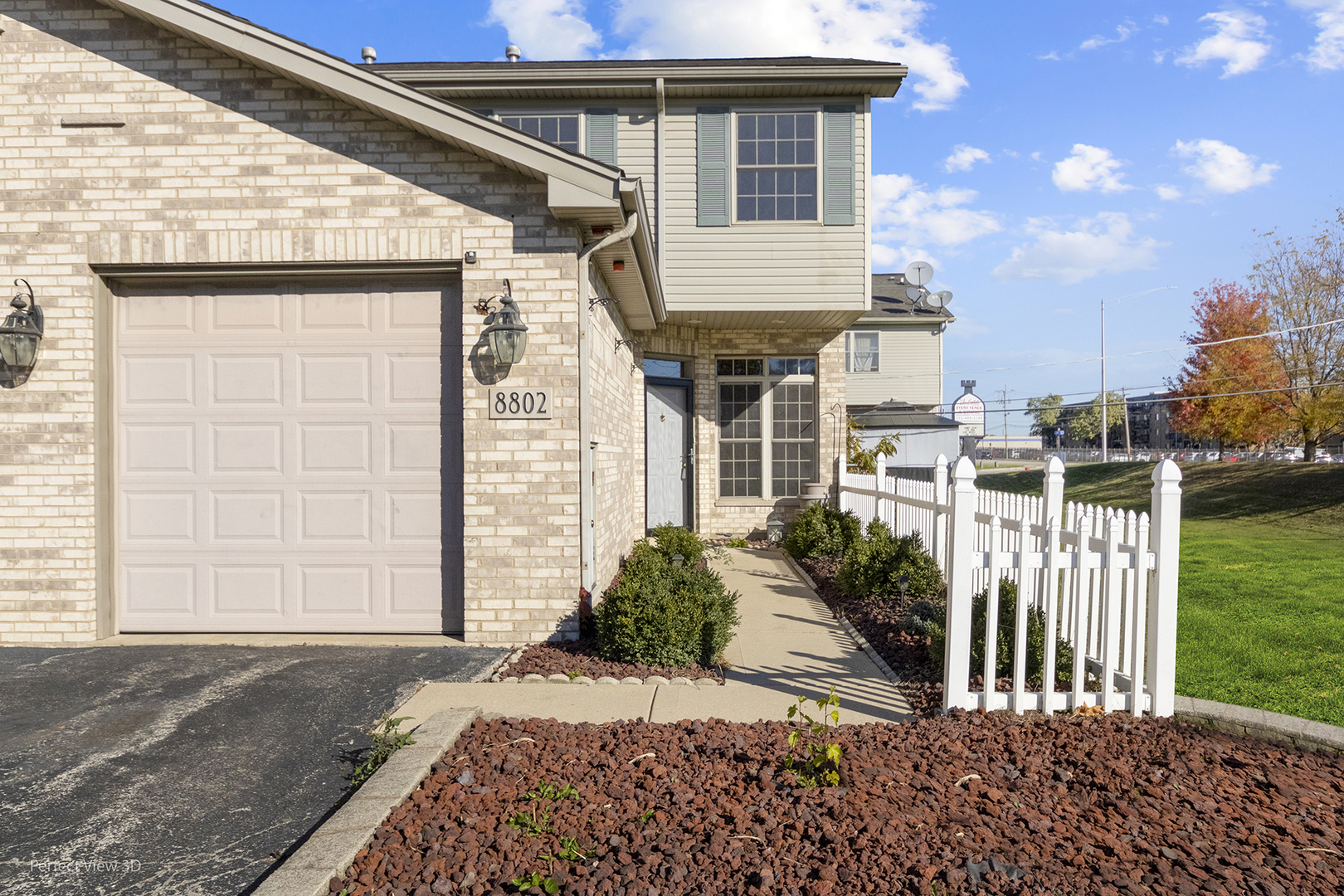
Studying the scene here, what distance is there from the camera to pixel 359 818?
313 centimetres

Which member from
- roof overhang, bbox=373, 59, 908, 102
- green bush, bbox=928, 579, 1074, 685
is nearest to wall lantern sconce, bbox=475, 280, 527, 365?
green bush, bbox=928, 579, 1074, 685

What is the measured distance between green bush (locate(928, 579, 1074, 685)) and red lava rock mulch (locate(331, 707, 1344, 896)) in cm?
71

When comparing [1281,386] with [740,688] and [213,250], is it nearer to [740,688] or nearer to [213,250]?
[740,688]

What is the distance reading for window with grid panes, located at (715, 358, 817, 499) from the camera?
13.2 meters

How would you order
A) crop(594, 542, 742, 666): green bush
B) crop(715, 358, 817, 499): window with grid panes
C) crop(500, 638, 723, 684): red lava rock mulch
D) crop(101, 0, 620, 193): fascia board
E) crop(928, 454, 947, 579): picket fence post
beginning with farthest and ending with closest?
crop(715, 358, 817, 499): window with grid panes
crop(928, 454, 947, 579): picket fence post
crop(101, 0, 620, 193): fascia board
crop(594, 542, 742, 666): green bush
crop(500, 638, 723, 684): red lava rock mulch

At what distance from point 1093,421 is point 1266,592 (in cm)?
9079

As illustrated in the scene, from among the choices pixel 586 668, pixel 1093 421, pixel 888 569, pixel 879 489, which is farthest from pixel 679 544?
pixel 1093 421

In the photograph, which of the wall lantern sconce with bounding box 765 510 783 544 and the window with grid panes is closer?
the wall lantern sconce with bounding box 765 510 783 544

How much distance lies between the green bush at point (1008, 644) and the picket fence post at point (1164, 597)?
0.54 metres

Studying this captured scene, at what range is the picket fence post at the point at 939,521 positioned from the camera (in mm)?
7434

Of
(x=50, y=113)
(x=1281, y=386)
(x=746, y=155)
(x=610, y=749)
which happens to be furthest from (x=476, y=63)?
(x=1281, y=386)

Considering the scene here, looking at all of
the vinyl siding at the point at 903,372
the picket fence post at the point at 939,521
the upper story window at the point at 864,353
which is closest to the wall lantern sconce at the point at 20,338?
the picket fence post at the point at 939,521

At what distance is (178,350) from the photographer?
653 cm

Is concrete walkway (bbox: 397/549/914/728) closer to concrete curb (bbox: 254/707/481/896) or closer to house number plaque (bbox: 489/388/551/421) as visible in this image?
concrete curb (bbox: 254/707/481/896)
